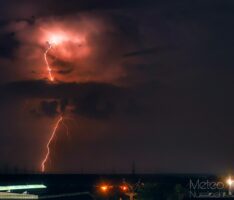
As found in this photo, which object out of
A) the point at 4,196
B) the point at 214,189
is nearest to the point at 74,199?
the point at 214,189

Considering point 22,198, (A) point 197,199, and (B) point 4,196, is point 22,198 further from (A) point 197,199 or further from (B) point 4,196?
(A) point 197,199

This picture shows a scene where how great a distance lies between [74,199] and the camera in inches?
5320

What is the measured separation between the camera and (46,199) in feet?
396

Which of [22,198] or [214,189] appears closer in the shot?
[22,198]

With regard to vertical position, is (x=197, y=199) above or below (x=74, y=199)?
below

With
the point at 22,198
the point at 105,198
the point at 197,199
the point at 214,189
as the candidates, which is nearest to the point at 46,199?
the point at 105,198

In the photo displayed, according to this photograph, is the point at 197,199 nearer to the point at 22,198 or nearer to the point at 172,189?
the point at 172,189

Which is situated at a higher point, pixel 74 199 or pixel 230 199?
pixel 74 199

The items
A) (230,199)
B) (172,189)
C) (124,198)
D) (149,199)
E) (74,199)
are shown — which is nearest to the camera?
(230,199)

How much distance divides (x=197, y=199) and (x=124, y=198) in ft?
164

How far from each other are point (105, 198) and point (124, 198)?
21.6 ft

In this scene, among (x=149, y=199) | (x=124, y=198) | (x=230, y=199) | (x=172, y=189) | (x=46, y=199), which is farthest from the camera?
(x=46, y=199)

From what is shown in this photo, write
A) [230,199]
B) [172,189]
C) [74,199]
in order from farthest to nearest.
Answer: [74,199]
[172,189]
[230,199]

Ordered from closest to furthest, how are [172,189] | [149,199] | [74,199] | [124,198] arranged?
[149,199] < [172,189] < [124,198] < [74,199]
